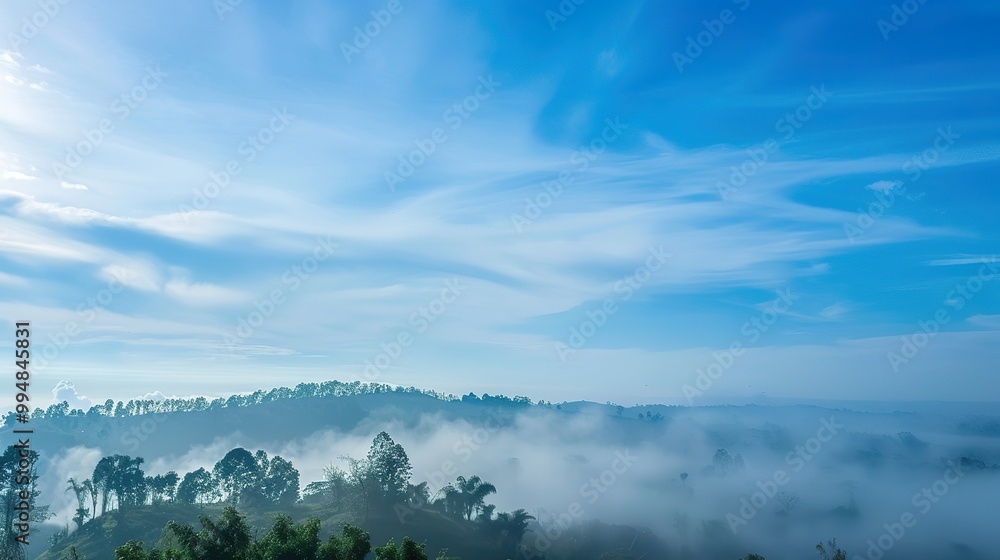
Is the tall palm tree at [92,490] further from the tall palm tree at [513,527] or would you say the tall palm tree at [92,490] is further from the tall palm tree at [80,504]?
the tall palm tree at [513,527]

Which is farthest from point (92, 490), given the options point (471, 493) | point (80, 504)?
point (471, 493)

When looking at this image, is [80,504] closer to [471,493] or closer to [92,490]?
[92,490]

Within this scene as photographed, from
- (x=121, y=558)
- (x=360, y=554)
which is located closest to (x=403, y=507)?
(x=360, y=554)

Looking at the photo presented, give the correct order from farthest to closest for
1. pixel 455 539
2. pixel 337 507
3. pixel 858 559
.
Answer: pixel 858 559, pixel 337 507, pixel 455 539

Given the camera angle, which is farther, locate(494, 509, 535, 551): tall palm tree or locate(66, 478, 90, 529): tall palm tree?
locate(494, 509, 535, 551): tall palm tree

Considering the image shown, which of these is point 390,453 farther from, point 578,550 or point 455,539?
point 578,550

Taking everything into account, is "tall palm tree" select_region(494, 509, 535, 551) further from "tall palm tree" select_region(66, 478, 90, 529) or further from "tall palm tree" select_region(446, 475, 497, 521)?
"tall palm tree" select_region(66, 478, 90, 529)

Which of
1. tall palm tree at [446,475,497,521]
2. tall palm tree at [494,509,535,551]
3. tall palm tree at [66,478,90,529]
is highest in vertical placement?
tall palm tree at [66,478,90,529]

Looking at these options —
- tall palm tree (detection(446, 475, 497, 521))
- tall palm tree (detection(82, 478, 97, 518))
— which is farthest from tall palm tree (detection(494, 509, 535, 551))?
tall palm tree (detection(82, 478, 97, 518))

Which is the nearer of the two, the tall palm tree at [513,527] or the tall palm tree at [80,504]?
the tall palm tree at [80,504]

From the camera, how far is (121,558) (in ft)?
144

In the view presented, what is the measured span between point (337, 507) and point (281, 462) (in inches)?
1215

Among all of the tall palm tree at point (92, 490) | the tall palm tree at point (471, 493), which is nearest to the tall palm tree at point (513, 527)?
the tall palm tree at point (471, 493)

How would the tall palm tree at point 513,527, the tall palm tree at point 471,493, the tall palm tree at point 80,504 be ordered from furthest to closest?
the tall palm tree at point 471,493
the tall palm tree at point 513,527
the tall palm tree at point 80,504
